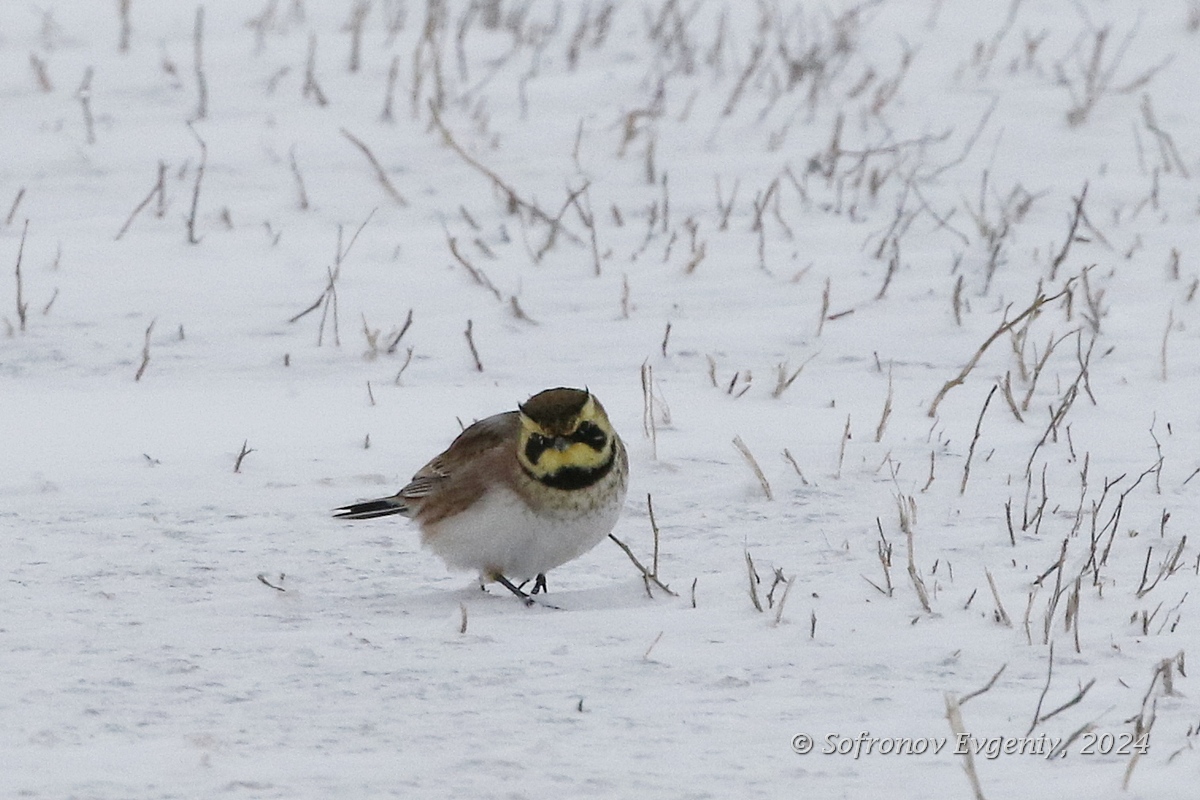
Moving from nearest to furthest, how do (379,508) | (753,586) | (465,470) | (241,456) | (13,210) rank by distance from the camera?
(753,586)
(465,470)
(379,508)
(241,456)
(13,210)

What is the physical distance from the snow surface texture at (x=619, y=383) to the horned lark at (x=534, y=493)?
143mm

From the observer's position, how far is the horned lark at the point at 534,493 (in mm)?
4328

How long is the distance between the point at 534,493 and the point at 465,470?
0.86ft

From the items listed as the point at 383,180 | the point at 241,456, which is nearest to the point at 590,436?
the point at 241,456

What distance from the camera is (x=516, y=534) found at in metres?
4.36

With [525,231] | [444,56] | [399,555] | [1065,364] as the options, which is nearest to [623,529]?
[399,555]

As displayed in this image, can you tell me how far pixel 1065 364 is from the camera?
669 cm

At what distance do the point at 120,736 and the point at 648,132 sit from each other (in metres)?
6.55

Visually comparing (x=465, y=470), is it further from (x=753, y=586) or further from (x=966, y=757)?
(x=966, y=757)

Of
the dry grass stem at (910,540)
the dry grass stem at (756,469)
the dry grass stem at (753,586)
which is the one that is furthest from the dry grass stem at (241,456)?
the dry grass stem at (910,540)

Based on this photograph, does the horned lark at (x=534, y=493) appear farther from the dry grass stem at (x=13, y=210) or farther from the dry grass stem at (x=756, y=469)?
the dry grass stem at (x=13, y=210)

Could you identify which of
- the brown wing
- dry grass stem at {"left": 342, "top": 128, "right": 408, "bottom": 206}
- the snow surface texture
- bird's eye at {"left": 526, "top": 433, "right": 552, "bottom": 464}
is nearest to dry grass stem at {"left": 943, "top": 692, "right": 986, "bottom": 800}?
the snow surface texture

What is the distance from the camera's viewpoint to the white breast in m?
4.33

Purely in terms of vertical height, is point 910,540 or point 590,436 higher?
point 590,436
